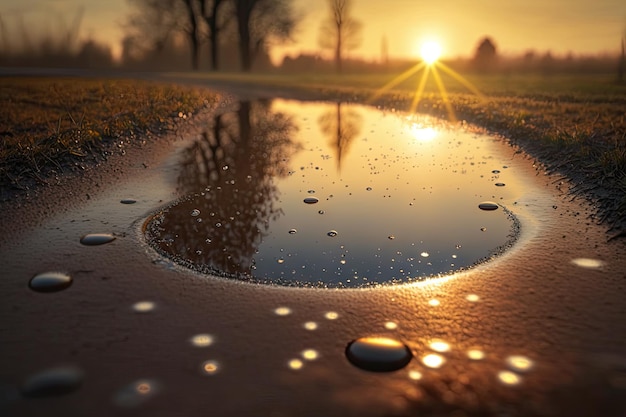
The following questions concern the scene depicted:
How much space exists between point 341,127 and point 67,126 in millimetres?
5670

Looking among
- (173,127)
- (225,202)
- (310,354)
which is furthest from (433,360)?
(173,127)

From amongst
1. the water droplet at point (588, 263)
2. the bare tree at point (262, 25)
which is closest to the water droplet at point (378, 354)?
the water droplet at point (588, 263)

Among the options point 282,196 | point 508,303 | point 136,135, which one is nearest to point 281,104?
point 136,135

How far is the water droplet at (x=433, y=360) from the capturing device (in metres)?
2.20

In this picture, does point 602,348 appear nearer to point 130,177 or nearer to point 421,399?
point 421,399

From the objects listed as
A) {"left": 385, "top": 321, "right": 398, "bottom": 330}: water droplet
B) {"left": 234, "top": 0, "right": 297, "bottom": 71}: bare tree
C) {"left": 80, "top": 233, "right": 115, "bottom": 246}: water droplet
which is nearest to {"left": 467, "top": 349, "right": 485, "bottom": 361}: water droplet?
{"left": 385, "top": 321, "right": 398, "bottom": 330}: water droplet

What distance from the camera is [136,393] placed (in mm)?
2012

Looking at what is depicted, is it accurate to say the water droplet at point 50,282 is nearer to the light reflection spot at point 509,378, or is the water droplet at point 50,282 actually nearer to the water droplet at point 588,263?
the light reflection spot at point 509,378

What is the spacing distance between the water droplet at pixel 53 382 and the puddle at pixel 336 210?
124cm

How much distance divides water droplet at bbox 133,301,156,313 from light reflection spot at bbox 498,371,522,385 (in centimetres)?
200

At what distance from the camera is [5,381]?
2.09 m

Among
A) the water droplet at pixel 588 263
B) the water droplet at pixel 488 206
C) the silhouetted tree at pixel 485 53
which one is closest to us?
the water droplet at pixel 588 263

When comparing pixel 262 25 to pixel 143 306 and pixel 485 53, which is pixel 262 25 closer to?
pixel 485 53

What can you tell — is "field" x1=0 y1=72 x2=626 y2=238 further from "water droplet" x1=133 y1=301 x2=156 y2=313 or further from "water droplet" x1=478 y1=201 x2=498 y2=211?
"water droplet" x1=133 y1=301 x2=156 y2=313
